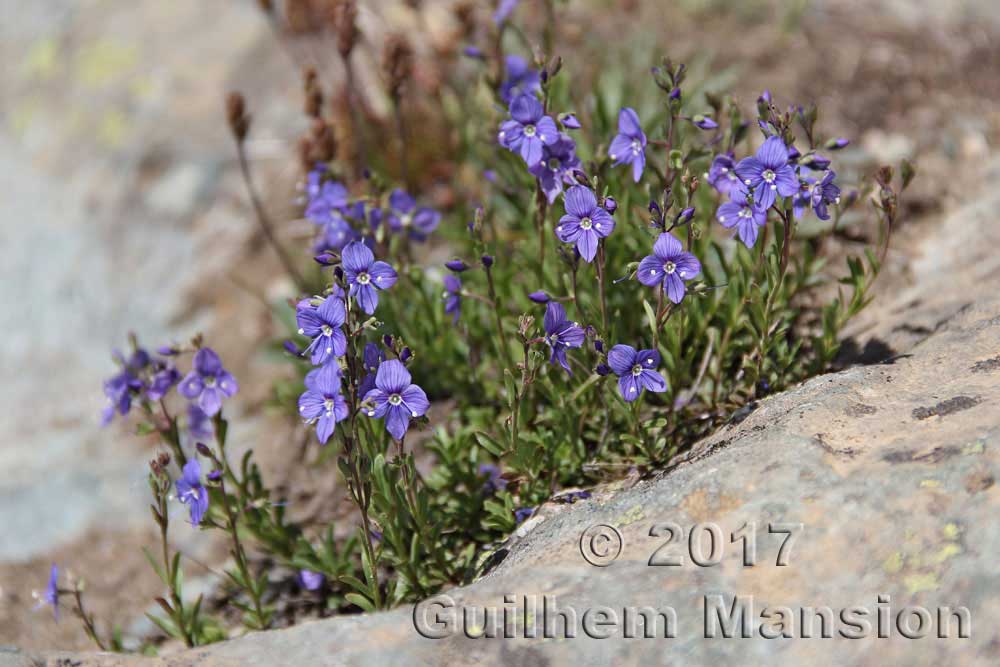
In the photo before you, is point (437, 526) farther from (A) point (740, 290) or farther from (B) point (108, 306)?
(B) point (108, 306)

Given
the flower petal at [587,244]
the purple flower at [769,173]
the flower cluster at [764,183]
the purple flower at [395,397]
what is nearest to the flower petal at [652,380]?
the flower petal at [587,244]

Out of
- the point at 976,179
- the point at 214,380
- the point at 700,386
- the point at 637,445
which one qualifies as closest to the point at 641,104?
the point at 976,179

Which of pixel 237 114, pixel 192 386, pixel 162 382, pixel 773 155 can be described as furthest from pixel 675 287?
pixel 237 114

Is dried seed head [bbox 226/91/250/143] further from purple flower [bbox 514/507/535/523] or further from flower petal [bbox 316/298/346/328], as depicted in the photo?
purple flower [bbox 514/507/535/523]

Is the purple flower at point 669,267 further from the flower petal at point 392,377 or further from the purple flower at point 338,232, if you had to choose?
the purple flower at point 338,232

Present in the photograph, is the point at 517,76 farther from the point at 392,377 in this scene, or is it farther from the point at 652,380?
the point at 392,377
